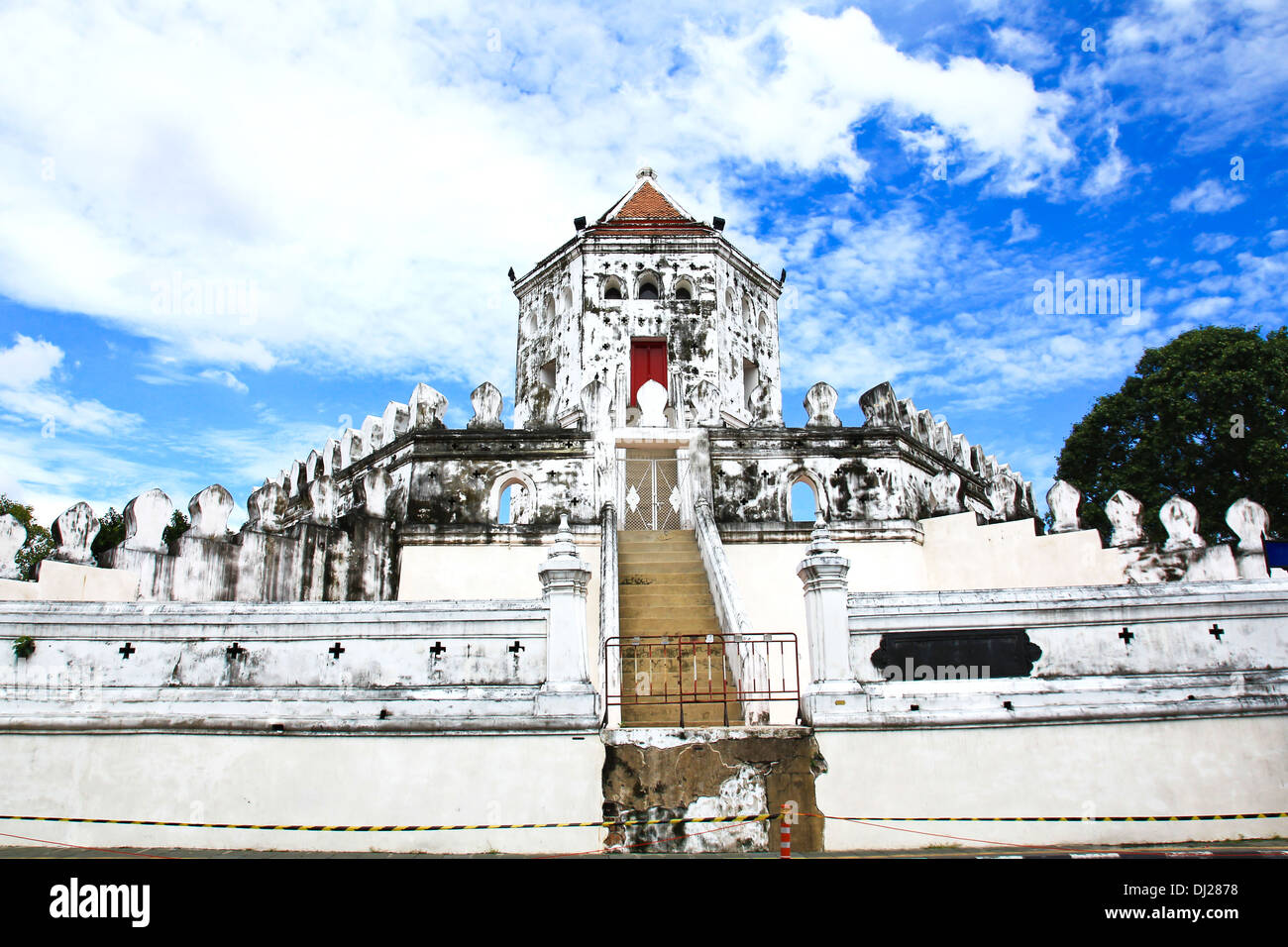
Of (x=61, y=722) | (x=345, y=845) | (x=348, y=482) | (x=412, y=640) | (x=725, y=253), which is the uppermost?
(x=725, y=253)

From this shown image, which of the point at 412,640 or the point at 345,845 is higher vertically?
the point at 412,640

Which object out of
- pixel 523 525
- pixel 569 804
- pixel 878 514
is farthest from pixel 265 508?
pixel 878 514

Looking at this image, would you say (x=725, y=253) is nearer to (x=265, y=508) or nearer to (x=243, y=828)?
(x=265, y=508)

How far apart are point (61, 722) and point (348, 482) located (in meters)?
10.4

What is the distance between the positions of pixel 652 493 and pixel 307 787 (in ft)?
34.4

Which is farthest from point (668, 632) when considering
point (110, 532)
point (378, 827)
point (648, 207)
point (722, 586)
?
point (110, 532)

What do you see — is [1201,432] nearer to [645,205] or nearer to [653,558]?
[645,205]

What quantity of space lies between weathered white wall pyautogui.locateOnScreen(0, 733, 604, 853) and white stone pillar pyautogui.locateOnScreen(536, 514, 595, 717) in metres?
0.33

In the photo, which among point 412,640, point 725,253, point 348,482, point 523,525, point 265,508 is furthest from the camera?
point 725,253

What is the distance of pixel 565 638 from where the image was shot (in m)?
9.31

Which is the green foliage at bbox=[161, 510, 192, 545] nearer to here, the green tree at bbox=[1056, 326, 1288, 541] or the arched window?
the arched window

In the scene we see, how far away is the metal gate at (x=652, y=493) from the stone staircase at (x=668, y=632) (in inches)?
66.5
